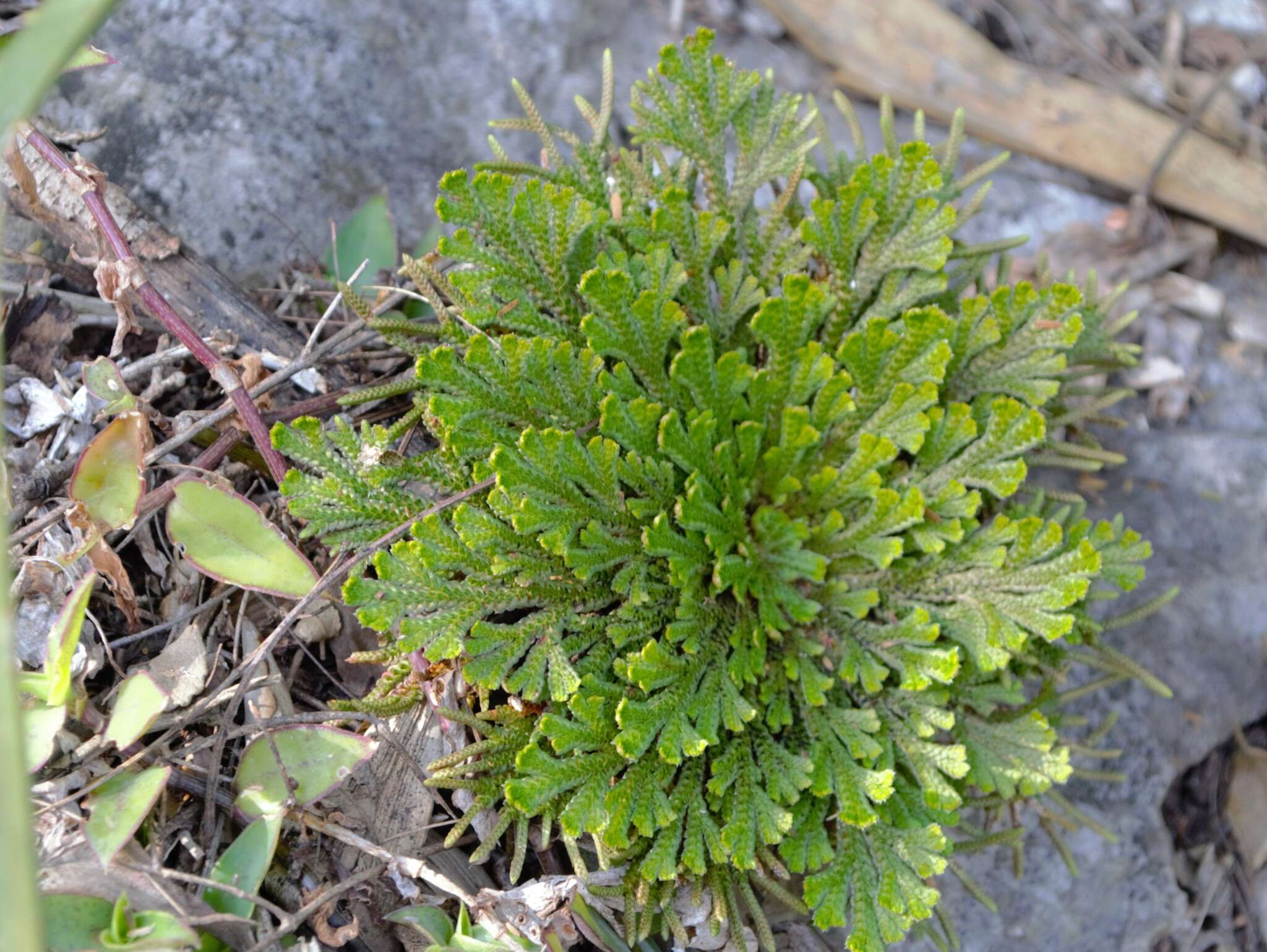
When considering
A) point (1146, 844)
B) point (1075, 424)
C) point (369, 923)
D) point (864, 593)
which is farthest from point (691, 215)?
point (1146, 844)

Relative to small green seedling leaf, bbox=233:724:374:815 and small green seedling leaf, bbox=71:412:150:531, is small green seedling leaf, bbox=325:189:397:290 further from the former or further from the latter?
small green seedling leaf, bbox=233:724:374:815

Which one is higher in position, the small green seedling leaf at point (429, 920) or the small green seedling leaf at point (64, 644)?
the small green seedling leaf at point (64, 644)

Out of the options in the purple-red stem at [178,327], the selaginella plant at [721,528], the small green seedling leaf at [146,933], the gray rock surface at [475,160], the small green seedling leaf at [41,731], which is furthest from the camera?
the gray rock surface at [475,160]

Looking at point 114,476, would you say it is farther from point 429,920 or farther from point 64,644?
point 429,920

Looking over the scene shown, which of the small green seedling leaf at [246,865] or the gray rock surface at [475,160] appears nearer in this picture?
the small green seedling leaf at [246,865]

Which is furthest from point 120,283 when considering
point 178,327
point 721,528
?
point 721,528

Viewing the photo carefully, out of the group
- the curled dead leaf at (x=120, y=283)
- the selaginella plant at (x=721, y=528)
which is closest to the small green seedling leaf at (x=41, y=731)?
the selaginella plant at (x=721, y=528)

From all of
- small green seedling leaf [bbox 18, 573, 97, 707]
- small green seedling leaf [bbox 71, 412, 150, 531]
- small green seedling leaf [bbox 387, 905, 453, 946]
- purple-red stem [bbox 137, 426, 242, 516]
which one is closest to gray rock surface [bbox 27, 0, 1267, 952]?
purple-red stem [bbox 137, 426, 242, 516]

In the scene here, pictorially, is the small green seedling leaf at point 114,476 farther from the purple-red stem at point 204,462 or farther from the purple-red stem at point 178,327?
the purple-red stem at point 178,327
